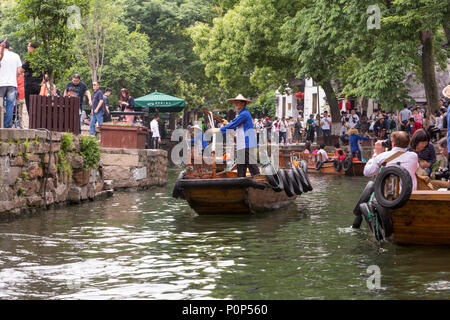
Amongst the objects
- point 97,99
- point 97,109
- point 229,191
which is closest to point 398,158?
point 229,191

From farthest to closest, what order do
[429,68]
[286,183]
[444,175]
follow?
1. [429,68]
2. [286,183]
3. [444,175]

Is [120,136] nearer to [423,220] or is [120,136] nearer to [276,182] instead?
[276,182]

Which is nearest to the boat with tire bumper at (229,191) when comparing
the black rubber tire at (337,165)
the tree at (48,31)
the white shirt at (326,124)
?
the tree at (48,31)

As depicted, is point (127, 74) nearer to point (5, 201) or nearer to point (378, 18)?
point (378, 18)

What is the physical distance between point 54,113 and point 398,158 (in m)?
7.99

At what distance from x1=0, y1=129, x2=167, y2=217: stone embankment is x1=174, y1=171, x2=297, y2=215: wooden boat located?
253 centimetres

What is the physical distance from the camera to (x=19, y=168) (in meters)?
13.9

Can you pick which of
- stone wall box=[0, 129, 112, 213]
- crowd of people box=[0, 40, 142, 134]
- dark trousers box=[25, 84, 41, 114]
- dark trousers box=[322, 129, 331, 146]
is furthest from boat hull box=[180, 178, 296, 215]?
dark trousers box=[322, 129, 331, 146]

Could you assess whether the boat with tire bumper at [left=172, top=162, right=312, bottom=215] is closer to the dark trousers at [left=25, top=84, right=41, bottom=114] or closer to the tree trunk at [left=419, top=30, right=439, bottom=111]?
the dark trousers at [left=25, top=84, right=41, bottom=114]

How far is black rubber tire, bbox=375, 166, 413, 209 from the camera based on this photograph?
955cm

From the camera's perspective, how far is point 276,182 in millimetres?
15312

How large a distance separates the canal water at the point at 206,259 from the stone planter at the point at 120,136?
6095mm
